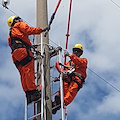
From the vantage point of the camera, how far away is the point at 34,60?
6.47 metres

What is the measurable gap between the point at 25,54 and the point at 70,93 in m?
1.39

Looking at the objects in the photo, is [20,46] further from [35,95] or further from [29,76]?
[35,95]

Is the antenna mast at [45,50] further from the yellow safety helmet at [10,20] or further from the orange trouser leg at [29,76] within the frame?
the yellow safety helmet at [10,20]

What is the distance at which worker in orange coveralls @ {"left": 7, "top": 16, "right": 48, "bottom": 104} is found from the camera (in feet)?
19.9

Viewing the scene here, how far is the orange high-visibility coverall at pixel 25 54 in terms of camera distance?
6129 millimetres

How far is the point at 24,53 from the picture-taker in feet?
20.7

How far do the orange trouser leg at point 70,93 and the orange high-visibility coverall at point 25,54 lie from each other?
3.42ft

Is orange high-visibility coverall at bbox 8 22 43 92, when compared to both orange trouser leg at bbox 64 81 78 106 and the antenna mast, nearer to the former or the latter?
the antenna mast

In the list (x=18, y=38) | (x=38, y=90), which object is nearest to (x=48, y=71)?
(x=38, y=90)

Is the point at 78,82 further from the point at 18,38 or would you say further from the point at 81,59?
the point at 18,38

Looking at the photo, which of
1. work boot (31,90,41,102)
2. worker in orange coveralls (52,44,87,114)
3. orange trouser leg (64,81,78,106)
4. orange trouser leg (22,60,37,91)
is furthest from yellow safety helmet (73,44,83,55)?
work boot (31,90,41,102)

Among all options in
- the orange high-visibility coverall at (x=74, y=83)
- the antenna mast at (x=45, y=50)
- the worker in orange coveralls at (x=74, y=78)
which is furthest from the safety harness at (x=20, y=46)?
the orange high-visibility coverall at (x=74, y=83)

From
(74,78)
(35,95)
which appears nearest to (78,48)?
(74,78)

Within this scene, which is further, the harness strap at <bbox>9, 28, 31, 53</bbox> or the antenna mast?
the harness strap at <bbox>9, 28, 31, 53</bbox>
